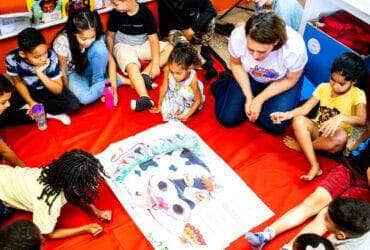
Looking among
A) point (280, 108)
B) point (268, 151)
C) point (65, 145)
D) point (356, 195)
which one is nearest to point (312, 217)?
point (356, 195)

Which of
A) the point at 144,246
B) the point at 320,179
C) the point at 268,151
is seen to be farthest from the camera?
the point at 268,151

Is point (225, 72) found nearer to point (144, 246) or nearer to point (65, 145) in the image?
point (65, 145)

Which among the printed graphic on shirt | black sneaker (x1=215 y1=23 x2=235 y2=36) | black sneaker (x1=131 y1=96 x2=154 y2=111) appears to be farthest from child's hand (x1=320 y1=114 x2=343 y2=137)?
black sneaker (x1=215 y1=23 x2=235 y2=36)

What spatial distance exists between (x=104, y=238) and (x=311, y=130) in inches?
40.4

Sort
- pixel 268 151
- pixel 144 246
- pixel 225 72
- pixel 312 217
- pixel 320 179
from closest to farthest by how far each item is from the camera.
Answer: pixel 144 246 → pixel 312 217 → pixel 320 179 → pixel 268 151 → pixel 225 72

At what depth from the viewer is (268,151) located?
199cm

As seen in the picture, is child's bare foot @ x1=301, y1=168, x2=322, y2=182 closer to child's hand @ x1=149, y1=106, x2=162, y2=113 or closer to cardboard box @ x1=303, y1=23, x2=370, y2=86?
cardboard box @ x1=303, y1=23, x2=370, y2=86

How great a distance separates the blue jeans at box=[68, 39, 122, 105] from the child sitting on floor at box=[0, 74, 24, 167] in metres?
0.44

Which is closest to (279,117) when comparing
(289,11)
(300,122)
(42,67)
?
(300,122)

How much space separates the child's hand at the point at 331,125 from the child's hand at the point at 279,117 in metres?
0.18

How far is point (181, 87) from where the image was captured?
1972 millimetres

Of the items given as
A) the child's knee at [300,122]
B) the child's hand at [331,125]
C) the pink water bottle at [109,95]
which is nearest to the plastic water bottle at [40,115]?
the pink water bottle at [109,95]

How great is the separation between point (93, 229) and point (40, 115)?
659mm

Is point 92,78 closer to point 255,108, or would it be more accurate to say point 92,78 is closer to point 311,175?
point 255,108
